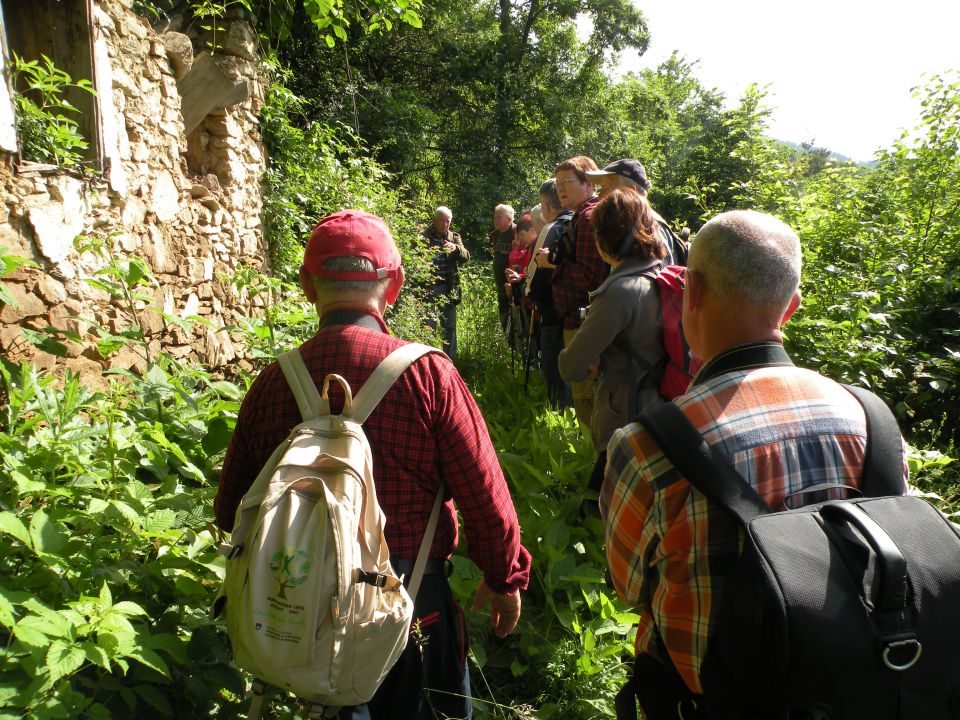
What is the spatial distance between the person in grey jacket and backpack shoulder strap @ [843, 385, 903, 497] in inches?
61.0

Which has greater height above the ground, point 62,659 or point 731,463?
point 731,463

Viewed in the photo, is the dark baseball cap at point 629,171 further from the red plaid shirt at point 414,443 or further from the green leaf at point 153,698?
the green leaf at point 153,698

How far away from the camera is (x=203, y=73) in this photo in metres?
5.00

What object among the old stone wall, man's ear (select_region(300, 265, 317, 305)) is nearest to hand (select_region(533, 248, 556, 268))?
the old stone wall

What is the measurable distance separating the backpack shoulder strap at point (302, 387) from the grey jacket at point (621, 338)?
1.54 m

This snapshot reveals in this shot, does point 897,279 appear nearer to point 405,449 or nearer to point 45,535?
point 405,449

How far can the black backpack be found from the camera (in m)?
1.03

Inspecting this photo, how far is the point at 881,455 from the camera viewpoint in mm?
1273

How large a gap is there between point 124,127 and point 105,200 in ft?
1.92

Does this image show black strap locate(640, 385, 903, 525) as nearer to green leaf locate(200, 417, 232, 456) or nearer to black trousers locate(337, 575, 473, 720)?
black trousers locate(337, 575, 473, 720)

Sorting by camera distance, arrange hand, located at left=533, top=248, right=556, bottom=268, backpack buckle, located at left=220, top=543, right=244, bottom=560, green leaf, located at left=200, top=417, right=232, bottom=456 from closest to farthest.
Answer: backpack buckle, located at left=220, top=543, right=244, bottom=560 → green leaf, located at left=200, top=417, right=232, bottom=456 → hand, located at left=533, top=248, right=556, bottom=268

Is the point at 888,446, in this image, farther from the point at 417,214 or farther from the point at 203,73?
the point at 417,214

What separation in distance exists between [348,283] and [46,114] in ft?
8.72

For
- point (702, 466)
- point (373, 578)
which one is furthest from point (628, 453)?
point (373, 578)
